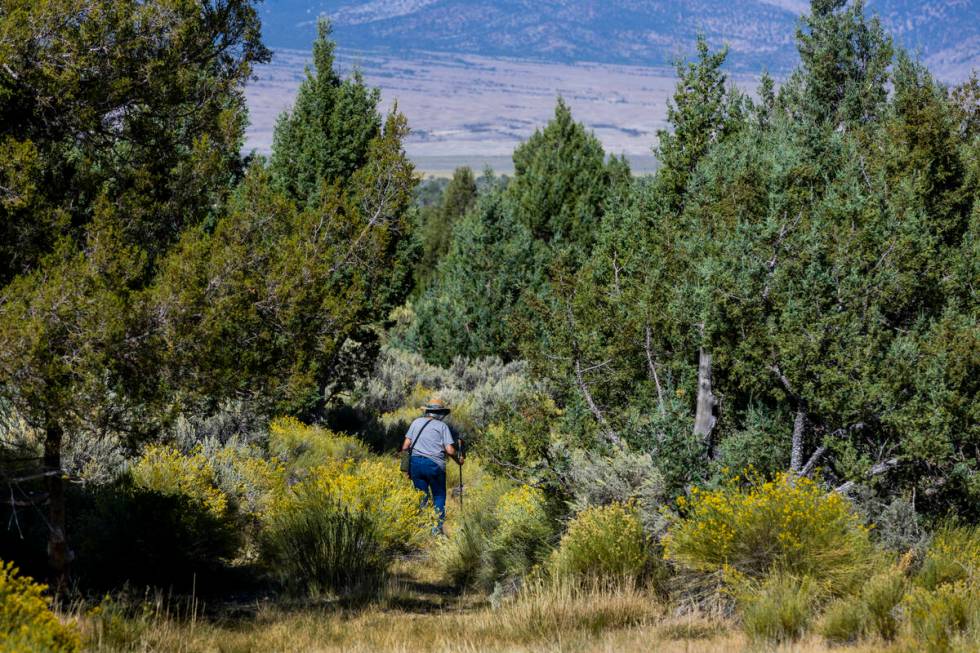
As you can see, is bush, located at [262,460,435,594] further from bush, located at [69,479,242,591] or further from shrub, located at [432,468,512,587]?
bush, located at [69,479,242,591]

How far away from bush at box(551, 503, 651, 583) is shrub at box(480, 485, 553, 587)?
2.70 feet

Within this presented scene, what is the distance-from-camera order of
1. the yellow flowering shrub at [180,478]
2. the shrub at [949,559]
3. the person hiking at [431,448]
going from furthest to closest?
the person hiking at [431,448], the yellow flowering shrub at [180,478], the shrub at [949,559]

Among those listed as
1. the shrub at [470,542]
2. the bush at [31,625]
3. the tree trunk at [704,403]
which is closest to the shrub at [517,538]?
the shrub at [470,542]

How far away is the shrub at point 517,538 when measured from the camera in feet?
28.8

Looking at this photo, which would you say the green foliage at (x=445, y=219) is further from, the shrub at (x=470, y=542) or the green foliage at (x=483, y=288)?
the shrub at (x=470, y=542)

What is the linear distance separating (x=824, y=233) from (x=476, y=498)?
14.6 feet

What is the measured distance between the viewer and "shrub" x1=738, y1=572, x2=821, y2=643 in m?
6.19

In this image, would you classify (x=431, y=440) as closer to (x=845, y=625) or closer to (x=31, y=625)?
(x=845, y=625)

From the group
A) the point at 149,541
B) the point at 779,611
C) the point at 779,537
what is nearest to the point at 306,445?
the point at 149,541

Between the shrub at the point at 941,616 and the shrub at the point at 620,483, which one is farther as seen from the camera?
the shrub at the point at 620,483

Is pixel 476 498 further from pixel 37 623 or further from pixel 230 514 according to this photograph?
pixel 37 623

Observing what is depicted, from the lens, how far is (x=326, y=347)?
25.0 feet

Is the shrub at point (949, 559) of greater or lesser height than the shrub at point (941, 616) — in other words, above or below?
below

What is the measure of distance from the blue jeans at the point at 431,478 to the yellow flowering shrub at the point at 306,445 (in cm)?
171
